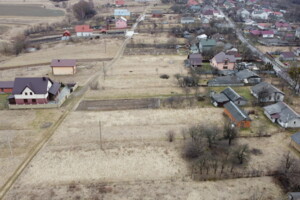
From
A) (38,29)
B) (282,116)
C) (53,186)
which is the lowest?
(53,186)

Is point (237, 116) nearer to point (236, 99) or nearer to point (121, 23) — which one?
point (236, 99)

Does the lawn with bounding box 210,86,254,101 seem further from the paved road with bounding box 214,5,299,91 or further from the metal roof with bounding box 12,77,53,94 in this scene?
the metal roof with bounding box 12,77,53,94

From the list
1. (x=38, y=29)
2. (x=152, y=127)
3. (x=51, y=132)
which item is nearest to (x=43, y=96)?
(x=51, y=132)

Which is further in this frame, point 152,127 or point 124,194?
point 152,127

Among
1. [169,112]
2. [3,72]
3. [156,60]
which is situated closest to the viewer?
[169,112]

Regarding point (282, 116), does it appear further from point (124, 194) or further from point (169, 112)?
point (124, 194)

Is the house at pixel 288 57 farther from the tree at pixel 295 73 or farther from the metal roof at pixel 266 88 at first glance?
the metal roof at pixel 266 88

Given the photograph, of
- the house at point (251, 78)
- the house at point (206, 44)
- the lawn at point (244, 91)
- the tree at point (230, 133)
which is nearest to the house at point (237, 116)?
the tree at point (230, 133)
